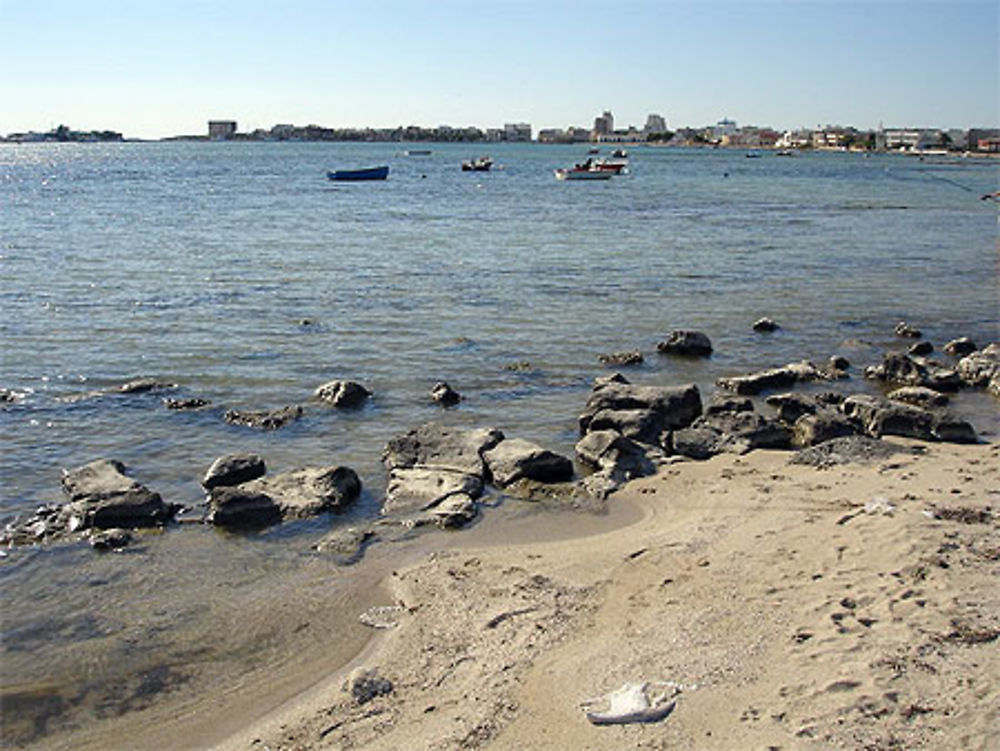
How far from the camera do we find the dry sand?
7.02 metres

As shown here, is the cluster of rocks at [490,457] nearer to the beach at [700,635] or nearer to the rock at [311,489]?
the rock at [311,489]

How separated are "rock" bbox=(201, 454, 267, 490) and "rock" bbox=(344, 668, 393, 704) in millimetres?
5124

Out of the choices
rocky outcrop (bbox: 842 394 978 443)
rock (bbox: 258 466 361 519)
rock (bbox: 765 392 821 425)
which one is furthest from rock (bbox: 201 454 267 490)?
rocky outcrop (bbox: 842 394 978 443)

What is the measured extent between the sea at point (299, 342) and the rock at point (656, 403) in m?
0.71

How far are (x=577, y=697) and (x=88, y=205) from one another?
58236 mm

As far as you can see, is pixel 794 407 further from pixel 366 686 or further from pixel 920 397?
pixel 366 686

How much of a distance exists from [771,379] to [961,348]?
19.3 feet

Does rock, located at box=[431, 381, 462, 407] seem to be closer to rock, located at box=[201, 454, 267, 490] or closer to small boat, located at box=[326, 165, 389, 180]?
rock, located at box=[201, 454, 267, 490]

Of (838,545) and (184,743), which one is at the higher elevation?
(838,545)

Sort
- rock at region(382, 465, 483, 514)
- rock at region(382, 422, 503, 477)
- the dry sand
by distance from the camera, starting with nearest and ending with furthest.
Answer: the dry sand < rock at region(382, 465, 483, 514) < rock at region(382, 422, 503, 477)

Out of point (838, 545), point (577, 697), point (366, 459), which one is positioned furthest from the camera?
point (366, 459)

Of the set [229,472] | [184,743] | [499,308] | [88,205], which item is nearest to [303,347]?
[499,308]

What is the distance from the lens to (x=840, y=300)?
27.6 metres

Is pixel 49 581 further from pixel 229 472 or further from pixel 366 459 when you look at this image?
pixel 366 459
